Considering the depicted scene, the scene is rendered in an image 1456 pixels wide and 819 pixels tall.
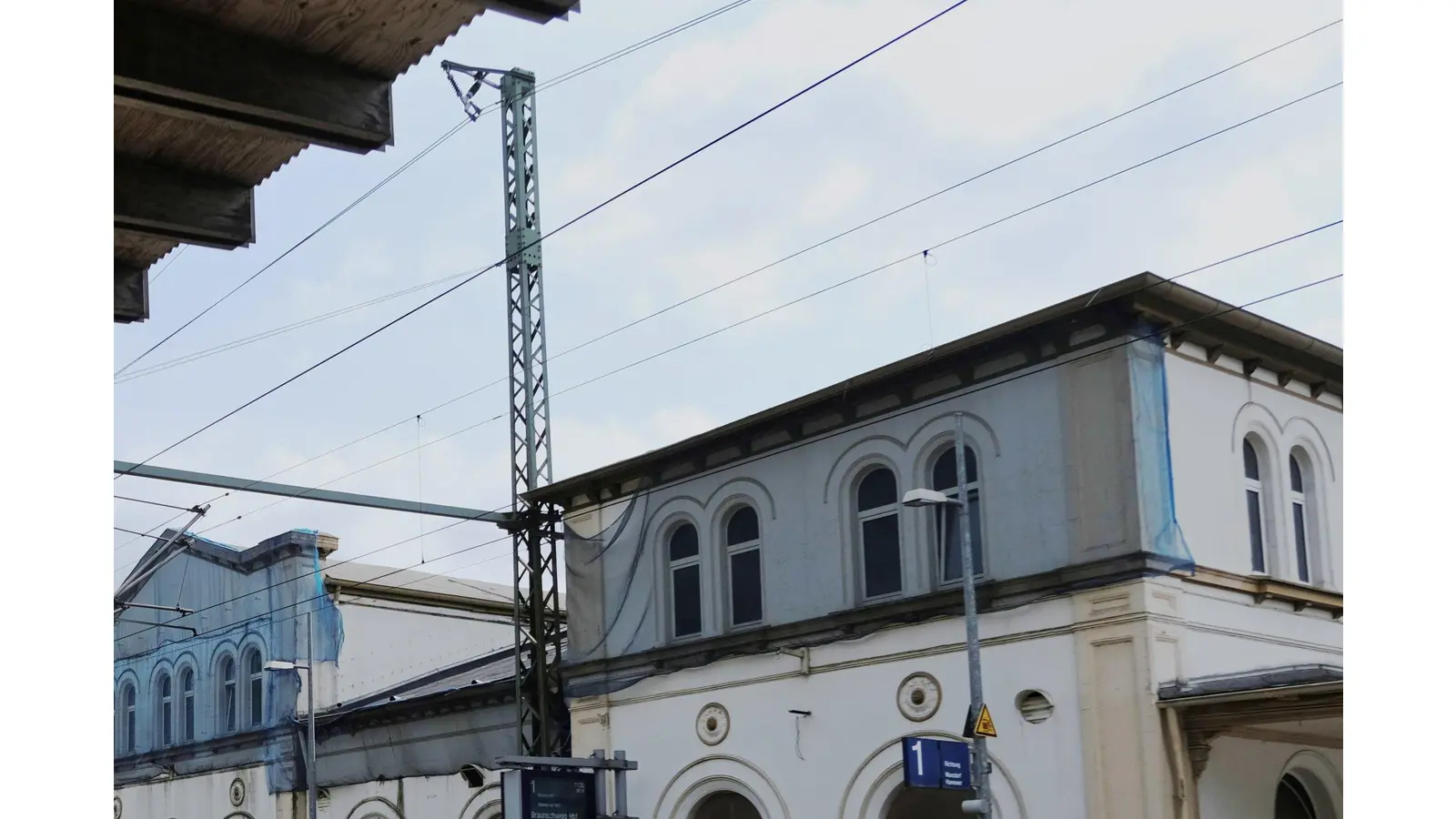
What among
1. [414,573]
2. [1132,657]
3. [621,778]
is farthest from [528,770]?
[414,573]

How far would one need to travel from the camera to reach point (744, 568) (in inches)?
955

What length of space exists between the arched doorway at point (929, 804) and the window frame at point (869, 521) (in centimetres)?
258

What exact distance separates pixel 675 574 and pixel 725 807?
11.5 ft

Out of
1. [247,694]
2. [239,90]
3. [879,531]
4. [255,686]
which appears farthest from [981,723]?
[247,694]

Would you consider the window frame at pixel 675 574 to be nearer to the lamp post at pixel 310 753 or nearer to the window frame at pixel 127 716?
the lamp post at pixel 310 753

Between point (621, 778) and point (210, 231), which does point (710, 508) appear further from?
point (210, 231)

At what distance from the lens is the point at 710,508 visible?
24.7 meters

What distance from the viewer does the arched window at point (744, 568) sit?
23953 mm

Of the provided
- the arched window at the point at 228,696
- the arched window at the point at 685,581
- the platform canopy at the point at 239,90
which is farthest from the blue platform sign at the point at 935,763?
the arched window at the point at 228,696

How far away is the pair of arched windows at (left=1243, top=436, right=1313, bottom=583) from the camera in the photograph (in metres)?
20.8

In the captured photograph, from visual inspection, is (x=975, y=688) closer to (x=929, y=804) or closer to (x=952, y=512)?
(x=952, y=512)

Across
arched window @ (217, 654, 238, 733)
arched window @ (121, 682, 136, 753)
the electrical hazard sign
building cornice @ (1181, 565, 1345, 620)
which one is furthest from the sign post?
arched window @ (121, 682, 136, 753)

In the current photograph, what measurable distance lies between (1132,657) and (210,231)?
48.7 ft

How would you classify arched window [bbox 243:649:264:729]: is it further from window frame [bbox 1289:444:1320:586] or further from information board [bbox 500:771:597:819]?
window frame [bbox 1289:444:1320:586]
